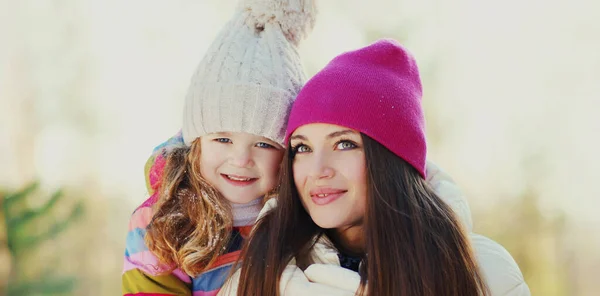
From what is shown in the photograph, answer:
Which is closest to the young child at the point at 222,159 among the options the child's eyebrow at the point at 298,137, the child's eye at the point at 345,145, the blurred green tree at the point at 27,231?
the child's eyebrow at the point at 298,137

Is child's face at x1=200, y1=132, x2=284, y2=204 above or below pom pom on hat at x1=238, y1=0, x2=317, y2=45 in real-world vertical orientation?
below

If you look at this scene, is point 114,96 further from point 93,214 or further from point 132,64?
point 93,214

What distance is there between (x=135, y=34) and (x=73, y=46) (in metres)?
0.51

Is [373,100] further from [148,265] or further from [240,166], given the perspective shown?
[148,265]

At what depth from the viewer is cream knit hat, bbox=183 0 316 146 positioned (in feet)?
6.64

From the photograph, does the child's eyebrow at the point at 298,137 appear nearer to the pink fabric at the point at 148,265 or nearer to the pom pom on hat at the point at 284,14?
the pom pom on hat at the point at 284,14

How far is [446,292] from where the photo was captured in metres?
1.82

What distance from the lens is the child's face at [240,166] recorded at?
2051 mm

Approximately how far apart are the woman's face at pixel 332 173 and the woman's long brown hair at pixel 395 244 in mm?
35

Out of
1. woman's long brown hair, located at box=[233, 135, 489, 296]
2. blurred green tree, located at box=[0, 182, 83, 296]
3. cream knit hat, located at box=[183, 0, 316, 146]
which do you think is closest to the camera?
woman's long brown hair, located at box=[233, 135, 489, 296]

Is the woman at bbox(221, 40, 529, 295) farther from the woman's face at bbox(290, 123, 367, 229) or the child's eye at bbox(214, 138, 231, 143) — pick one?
the child's eye at bbox(214, 138, 231, 143)

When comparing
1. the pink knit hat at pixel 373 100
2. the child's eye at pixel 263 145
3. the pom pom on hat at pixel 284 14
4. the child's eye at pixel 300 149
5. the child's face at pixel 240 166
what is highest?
the pom pom on hat at pixel 284 14

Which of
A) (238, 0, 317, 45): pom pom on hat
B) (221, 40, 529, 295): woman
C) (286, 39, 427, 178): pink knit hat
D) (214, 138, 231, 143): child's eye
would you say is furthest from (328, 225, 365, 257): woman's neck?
(238, 0, 317, 45): pom pom on hat

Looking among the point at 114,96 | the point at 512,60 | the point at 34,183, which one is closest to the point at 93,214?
the point at 34,183
